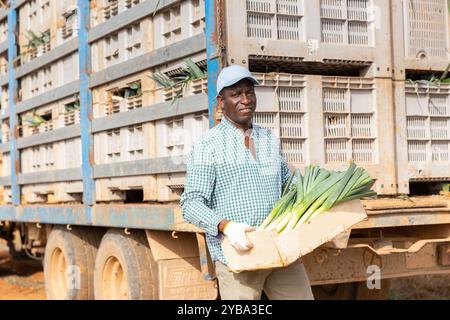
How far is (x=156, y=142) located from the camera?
5.46 m

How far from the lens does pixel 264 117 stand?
15.5 feet

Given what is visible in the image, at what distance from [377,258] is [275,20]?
170cm

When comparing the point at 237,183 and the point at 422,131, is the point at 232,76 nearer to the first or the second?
the point at 237,183

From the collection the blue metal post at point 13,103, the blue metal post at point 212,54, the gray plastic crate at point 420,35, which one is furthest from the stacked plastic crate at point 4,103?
the gray plastic crate at point 420,35

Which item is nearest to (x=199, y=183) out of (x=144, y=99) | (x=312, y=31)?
(x=312, y=31)

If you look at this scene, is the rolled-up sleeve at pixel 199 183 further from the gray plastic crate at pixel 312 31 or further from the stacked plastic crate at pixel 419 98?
the stacked plastic crate at pixel 419 98

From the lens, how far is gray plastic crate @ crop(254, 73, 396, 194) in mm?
4781

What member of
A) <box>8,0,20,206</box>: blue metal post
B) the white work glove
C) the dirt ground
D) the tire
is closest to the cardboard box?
the white work glove

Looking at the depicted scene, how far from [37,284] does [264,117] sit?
5.82m

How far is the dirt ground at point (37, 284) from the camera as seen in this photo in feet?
25.2

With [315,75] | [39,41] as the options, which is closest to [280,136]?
[315,75]

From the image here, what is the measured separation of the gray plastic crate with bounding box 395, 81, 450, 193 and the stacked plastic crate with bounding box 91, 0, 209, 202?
4.68ft

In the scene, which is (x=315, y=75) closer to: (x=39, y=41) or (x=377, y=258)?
(x=377, y=258)

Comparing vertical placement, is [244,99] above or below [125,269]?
above
